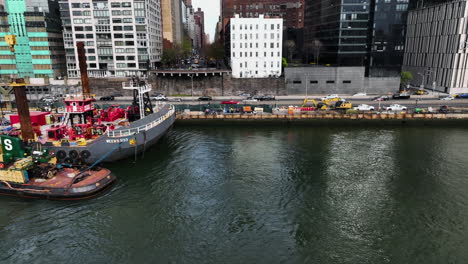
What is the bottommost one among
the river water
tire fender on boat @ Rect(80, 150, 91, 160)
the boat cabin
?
the river water

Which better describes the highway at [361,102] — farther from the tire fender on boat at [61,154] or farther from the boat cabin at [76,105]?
the tire fender on boat at [61,154]

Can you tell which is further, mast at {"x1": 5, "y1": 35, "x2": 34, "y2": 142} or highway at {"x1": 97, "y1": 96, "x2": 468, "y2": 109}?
highway at {"x1": 97, "y1": 96, "x2": 468, "y2": 109}

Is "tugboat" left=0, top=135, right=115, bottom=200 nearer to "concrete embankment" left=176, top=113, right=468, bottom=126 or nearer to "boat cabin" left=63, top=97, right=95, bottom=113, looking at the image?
"boat cabin" left=63, top=97, right=95, bottom=113

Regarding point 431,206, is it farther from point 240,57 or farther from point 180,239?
point 240,57

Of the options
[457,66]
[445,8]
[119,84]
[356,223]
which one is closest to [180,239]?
[356,223]

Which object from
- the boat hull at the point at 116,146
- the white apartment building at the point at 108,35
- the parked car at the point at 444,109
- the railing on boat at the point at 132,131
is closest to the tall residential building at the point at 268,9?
the white apartment building at the point at 108,35

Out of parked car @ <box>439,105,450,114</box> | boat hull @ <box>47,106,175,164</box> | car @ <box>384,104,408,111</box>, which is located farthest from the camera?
car @ <box>384,104,408,111</box>

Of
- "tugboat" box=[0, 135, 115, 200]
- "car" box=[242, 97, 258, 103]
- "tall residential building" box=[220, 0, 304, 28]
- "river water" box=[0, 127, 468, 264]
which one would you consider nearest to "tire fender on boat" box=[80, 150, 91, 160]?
"tugboat" box=[0, 135, 115, 200]
